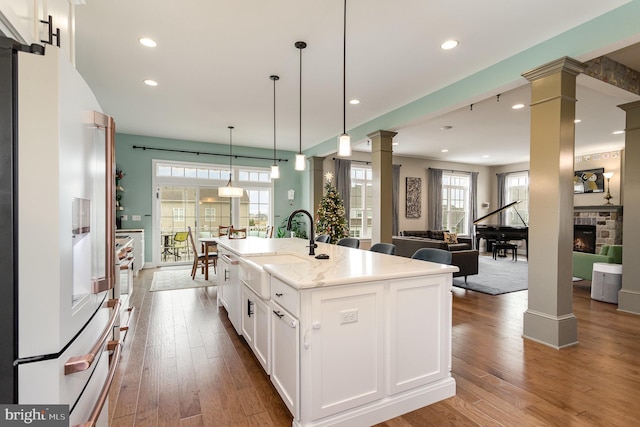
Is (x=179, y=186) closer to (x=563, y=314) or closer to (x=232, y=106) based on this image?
(x=232, y=106)

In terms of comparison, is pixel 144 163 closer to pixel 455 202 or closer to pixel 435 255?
pixel 435 255

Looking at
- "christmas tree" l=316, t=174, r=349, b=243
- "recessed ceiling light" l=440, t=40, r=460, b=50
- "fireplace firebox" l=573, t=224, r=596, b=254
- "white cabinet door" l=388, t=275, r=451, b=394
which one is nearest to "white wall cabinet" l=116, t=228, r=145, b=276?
"christmas tree" l=316, t=174, r=349, b=243

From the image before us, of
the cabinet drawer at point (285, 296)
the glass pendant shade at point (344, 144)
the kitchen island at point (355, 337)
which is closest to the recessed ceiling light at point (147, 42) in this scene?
the glass pendant shade at point (344, 144)

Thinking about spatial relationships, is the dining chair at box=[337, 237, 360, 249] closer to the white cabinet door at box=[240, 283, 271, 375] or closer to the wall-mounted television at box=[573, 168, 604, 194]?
the white cabinet door at box=[240, 283, 271, 375]

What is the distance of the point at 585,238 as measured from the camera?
8211 millimetres

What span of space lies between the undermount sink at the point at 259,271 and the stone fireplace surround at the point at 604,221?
8464 mm

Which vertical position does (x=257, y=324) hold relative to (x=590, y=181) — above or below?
below

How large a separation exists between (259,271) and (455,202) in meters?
9.73

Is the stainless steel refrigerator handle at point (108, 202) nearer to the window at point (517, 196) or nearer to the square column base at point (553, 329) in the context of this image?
the square column base at point (553, 329)

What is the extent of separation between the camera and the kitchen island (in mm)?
1747

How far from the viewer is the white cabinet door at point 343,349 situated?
1733mm

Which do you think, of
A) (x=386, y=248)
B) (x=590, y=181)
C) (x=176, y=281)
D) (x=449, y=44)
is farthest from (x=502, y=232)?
(x=176, y=281)

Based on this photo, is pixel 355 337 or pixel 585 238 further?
pixel 585 238
